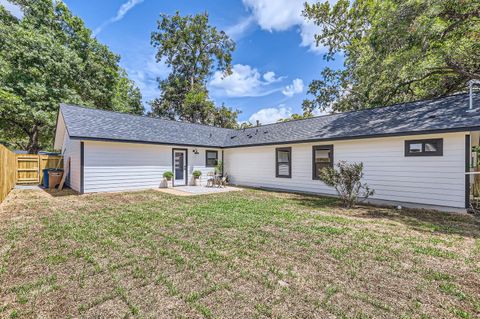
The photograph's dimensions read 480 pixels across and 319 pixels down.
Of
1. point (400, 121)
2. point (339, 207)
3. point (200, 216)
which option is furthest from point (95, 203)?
point (400, 121)

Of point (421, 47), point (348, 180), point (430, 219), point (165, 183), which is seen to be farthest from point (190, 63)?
A: point (430, 219)

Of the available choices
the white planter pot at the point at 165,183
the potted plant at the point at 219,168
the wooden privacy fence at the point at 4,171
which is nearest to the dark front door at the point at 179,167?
the white planter pot at the point at 165,183

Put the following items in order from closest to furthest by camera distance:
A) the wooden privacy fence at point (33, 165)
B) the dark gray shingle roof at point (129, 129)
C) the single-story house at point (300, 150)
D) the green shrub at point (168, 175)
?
1. the single-story house at point (300, 150)
2. the dark gray shingle roof at point (129, 129)
3. the green shrub at point (168, 175)
4. the wooden privacy fence at point (33, 165)

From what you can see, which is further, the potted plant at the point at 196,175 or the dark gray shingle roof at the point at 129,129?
the potted plant at the point at 196,175

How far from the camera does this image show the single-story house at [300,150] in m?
6.86

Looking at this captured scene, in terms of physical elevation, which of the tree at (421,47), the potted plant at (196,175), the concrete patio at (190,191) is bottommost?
the concrete patio at (190,191)

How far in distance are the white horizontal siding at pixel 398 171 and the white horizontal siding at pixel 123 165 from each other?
19.5ft

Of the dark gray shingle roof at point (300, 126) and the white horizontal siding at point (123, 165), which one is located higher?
the dark gray shingle roof at point (300, 126)

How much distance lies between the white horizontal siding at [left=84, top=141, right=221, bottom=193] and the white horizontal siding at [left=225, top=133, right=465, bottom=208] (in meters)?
5.95

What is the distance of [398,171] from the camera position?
25.4 feet

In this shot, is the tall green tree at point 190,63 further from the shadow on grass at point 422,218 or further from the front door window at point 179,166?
the shadow on grass at point 422,218

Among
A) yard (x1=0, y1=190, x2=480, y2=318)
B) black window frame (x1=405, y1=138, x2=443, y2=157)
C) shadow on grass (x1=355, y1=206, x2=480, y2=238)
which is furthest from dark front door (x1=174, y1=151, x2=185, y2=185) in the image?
black window frame (x1=405, y1=138, x2=443, y2=157)

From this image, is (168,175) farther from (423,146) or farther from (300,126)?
(423,146)

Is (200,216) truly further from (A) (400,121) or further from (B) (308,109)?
(B) (308,109)
